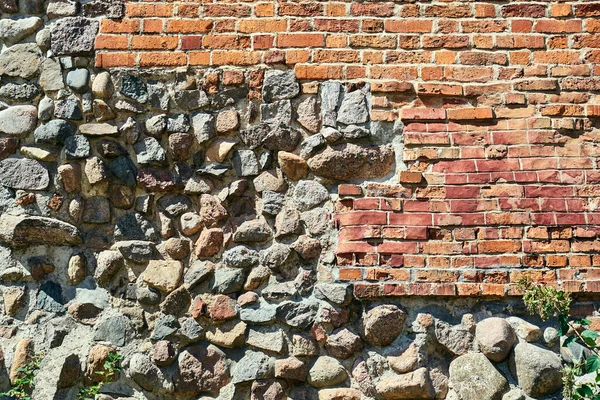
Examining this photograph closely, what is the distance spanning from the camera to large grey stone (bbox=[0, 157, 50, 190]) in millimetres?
3742

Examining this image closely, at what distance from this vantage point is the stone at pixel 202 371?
342 centimetres

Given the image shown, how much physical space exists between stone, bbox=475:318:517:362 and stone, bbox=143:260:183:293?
1575mm

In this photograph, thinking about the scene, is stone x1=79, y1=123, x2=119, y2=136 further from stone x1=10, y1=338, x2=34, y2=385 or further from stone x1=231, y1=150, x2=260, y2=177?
stone x1=10, y1=338, x2=34, y2=385

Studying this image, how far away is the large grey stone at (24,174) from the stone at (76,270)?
0.45 m

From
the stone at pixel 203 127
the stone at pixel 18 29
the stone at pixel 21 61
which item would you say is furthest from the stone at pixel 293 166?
the stone at pixel 18 29

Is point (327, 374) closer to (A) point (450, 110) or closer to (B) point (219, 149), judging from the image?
(B) point (219, 149)

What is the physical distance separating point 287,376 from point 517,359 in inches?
44.6

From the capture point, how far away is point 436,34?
3734 mm

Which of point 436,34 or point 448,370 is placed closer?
point 448,370

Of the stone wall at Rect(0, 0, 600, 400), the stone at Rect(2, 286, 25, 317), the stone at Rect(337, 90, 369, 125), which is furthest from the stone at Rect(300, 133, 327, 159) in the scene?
the stone at Rect(2, 286, 25, 317)

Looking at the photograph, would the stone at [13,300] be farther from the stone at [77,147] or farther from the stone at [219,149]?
the stone at [219,149]

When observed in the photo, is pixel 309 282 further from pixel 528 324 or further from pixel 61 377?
pixel 61 377

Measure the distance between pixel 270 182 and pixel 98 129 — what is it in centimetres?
102

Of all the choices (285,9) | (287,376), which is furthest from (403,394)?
(285,9)
